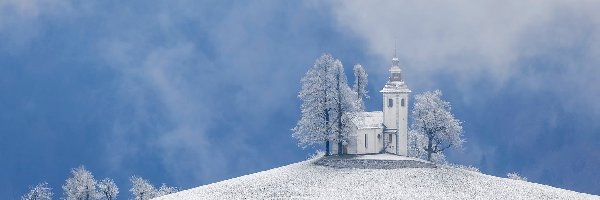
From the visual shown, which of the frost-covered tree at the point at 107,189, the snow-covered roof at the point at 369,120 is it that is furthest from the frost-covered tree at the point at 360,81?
the frost-covered tree at the point at 107,189

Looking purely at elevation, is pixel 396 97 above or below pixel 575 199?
above

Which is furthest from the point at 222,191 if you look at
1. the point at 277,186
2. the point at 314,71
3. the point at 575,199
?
the point at 575,199

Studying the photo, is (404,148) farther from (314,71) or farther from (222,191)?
(222,191)

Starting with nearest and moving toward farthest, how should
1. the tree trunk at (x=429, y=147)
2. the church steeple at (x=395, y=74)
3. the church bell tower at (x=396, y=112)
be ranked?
the church bell tower at (x=396, y=112), the church steeple at (x=395, y=74), the tree trunk at (x=429, y=147)

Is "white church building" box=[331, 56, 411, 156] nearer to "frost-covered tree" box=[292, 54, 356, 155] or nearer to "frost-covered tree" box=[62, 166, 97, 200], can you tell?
"frost-covered tree" box=[292, 54, 356, 155]

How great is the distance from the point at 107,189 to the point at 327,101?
27798mm

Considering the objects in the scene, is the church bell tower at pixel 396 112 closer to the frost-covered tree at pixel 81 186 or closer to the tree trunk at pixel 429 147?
the tree trunk at pixel 429 147

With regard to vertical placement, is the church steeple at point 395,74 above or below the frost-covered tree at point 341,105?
above

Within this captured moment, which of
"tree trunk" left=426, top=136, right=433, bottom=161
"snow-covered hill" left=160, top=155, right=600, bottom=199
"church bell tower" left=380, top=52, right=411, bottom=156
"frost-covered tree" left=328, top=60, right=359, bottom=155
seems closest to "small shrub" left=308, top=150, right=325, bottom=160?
"snow-covered hill" left=160, top=155, right=600, bottom=199

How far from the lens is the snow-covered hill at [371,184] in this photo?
103562mm

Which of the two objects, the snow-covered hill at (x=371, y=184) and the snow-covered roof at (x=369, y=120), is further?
the snow-covered roof at (x=369, y=120)

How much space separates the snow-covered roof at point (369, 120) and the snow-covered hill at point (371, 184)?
3484 millimetres

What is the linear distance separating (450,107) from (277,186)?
22186 mm

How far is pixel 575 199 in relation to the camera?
108188 millimetres
